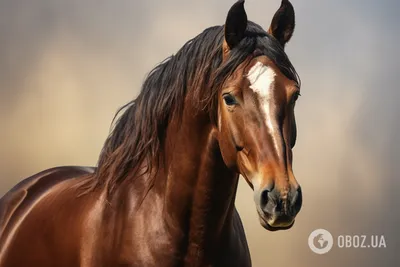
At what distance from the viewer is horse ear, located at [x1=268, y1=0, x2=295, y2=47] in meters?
1.59

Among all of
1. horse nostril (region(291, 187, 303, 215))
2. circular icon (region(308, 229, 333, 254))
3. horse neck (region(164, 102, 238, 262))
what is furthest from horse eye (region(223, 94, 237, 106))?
circular icon (region(308, 229, 333, 254))

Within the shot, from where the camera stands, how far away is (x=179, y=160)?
5.24 ft

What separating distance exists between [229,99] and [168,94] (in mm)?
251

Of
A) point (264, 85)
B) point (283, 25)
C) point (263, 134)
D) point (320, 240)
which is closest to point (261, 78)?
point (264, 85)

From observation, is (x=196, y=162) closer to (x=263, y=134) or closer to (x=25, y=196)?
(x=263, y=134)

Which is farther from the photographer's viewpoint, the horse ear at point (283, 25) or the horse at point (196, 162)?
the horse ear at point (283, 25)

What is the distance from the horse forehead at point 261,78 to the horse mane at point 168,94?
4 centimetres

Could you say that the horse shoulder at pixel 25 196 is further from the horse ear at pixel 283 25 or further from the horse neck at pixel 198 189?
the horse ear at pixel 283 25

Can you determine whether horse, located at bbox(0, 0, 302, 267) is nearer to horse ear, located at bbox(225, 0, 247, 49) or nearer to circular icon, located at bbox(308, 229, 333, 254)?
horse ear, located at bbox(225, 0, 247, 49)

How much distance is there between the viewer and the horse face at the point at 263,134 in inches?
51.3

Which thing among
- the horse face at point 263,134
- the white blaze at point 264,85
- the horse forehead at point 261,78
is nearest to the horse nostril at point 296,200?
the horse face at point 263,134

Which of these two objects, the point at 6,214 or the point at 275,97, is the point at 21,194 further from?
the point at 275,97

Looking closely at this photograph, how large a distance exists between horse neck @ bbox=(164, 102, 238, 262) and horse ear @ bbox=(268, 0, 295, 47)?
0.89ft

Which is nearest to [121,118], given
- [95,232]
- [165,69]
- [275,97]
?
[165,69]
